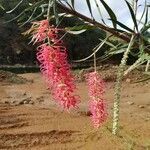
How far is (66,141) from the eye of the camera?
28.3ft

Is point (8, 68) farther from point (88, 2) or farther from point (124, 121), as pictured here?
point (88, 2)

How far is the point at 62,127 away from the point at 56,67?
805cm

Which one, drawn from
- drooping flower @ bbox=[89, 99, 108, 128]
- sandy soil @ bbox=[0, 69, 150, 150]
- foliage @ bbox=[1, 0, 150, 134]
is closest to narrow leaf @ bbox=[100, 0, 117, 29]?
foliage @ bbox=[1, 0, 150, 134]

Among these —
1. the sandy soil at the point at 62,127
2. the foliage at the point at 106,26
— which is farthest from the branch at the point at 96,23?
the sandy soil at the point at 62,127

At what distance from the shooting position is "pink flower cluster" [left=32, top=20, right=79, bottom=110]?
5.10 ft

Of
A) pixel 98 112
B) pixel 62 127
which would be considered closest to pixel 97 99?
pixel 98 112

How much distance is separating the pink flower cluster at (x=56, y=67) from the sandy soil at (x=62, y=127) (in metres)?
5.05

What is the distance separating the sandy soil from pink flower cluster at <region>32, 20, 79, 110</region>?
5.05 metres

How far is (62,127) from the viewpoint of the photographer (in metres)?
9.55

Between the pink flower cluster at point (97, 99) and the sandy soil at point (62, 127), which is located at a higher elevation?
the pink flower cluster at point (97, 99)

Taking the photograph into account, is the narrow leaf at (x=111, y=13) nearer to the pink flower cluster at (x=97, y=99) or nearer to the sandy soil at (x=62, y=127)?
the pink flower cluster at (x=97, y=99)

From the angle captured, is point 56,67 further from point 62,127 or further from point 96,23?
point 62,127

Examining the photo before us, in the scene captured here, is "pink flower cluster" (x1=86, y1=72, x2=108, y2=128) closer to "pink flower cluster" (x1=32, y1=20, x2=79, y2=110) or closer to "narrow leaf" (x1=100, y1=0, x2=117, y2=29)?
"pink flower cluster" (x1=32, y1=20, x2=79, y2=110)

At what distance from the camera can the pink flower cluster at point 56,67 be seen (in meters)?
1.55
